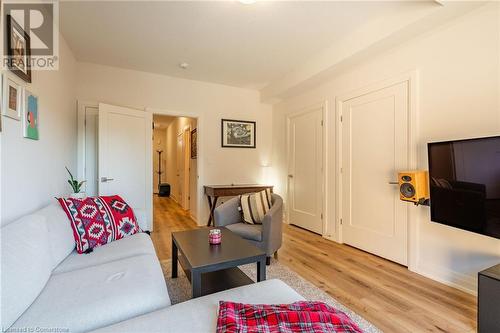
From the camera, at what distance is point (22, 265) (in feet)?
3.69

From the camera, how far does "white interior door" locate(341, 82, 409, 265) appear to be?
8.56 ft

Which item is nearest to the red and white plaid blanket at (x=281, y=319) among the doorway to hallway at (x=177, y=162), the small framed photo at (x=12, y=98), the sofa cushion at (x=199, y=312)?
the sofa cushion at (x=199, y=312)

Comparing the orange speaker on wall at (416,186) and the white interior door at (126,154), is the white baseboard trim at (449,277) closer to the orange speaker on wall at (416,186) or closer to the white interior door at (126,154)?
the orange speaker on wall at (416,186)

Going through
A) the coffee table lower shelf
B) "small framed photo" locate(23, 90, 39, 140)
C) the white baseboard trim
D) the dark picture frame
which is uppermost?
the dark picture frame

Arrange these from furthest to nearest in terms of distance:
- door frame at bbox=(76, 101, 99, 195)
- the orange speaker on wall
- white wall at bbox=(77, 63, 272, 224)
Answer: white wall at bbox=(77, 63, 272, 224)
door frame at bbox=(76, 101, 99, 195)
the orange speaker on wall

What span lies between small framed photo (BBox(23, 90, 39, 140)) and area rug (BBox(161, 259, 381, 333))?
5.43 feet

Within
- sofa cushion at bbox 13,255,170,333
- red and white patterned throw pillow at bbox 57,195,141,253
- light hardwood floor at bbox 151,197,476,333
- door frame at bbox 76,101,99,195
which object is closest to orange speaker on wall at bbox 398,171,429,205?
light hardwood floor at bbox 151,197,476,333

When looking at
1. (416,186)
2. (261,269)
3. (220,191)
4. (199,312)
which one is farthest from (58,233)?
(416,186)

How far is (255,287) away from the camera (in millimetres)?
1315

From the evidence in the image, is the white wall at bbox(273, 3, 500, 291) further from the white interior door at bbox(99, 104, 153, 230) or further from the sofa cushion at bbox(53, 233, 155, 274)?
the white interior door at bbox(99, 104, 153, 230)

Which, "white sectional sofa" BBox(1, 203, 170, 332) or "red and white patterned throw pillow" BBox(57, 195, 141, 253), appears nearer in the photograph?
"white sectional sofa" BBox(1, 203, 170, 332)

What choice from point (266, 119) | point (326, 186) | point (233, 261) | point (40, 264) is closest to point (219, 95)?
point (266, 119)

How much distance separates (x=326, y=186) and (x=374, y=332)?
7.22 feet

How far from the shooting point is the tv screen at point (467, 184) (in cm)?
165
